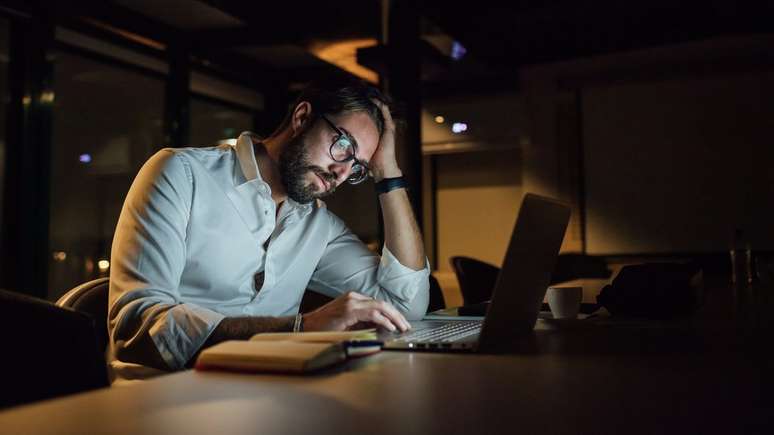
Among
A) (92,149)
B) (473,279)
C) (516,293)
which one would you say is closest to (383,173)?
(516,293)

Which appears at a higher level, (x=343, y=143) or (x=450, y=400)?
(x=343, y=143)

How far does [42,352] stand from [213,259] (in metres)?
0.72

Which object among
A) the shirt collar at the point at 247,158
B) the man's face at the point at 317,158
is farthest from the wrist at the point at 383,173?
the shirt collar at the point at 247,158

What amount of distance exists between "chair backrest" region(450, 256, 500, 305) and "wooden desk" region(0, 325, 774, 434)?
246 cm

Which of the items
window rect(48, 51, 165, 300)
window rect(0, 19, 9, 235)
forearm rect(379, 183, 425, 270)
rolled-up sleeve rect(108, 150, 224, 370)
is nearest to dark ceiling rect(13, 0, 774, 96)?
window rect(0, 19, 9, 235)

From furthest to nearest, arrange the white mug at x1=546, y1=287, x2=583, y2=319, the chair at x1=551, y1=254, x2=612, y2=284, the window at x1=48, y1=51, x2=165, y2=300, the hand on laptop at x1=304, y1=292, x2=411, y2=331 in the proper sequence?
the chair at x1=551, y1=254, x2=612, y2=284
the window at x1=48, y1=51, x2=165, y2=300
the white mug at x1=546, y1=287, x2=583, y2=319
the hand on laptop at x1=304, y1=292, x2=411, y2=331

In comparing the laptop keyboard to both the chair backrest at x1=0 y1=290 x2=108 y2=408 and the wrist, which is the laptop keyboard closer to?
the chair backrest at x1=0 y1=290 x2=108 y2=408

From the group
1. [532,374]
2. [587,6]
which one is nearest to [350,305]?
[532,374]

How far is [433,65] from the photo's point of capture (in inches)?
211

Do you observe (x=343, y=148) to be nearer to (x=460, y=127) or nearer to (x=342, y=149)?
(x=342, y=149)

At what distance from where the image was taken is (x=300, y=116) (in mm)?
1995

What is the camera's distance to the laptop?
987 millimetres

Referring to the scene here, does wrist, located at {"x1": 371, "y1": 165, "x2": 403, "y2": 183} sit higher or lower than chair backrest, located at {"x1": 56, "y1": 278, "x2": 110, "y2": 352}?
higher

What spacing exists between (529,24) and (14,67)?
3662 millimetres
